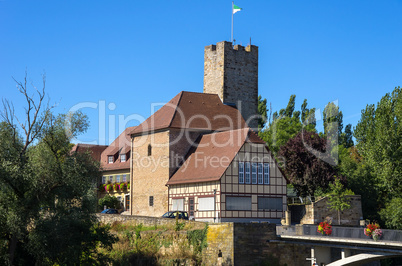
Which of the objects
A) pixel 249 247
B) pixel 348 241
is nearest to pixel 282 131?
pixel 249 247

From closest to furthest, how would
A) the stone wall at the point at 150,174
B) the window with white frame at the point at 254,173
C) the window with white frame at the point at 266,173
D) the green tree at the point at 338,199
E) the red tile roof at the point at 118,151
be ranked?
the window with white frame at the point at 254,173
the window with white frame at the point at 266,173
the green tree at the point at 338,199
the stone wall at the point at 150,174
the red tile roof at the point at 118,151

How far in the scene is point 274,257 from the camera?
33062 mm

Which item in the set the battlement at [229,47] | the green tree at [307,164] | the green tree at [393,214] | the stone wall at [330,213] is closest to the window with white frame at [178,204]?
the stone wall at [330,213]

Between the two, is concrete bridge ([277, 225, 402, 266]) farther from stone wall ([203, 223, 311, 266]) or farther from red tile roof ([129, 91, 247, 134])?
red tile roof ([129, 91, 247, 134])

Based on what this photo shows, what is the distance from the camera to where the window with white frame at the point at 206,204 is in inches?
1551

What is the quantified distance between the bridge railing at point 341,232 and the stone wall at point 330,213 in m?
8.14

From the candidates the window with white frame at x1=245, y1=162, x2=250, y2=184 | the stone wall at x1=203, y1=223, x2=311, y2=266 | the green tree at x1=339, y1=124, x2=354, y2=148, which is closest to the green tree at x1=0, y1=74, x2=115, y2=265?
the stone wall at x1=203, y1=223, x2=311, y2=266

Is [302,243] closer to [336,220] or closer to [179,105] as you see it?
[336,220]

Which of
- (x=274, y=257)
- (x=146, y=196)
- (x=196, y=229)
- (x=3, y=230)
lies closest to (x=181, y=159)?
(x=146, y=196)

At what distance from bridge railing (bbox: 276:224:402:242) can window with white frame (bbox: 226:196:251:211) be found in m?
5.95

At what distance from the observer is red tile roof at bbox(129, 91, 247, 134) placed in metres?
45.3

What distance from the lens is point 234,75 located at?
50.5 meters

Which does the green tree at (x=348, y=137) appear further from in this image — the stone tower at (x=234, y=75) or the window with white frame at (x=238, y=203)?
the window with white frame at (x=238, y=203)

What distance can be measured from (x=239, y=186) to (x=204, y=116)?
8604mm
